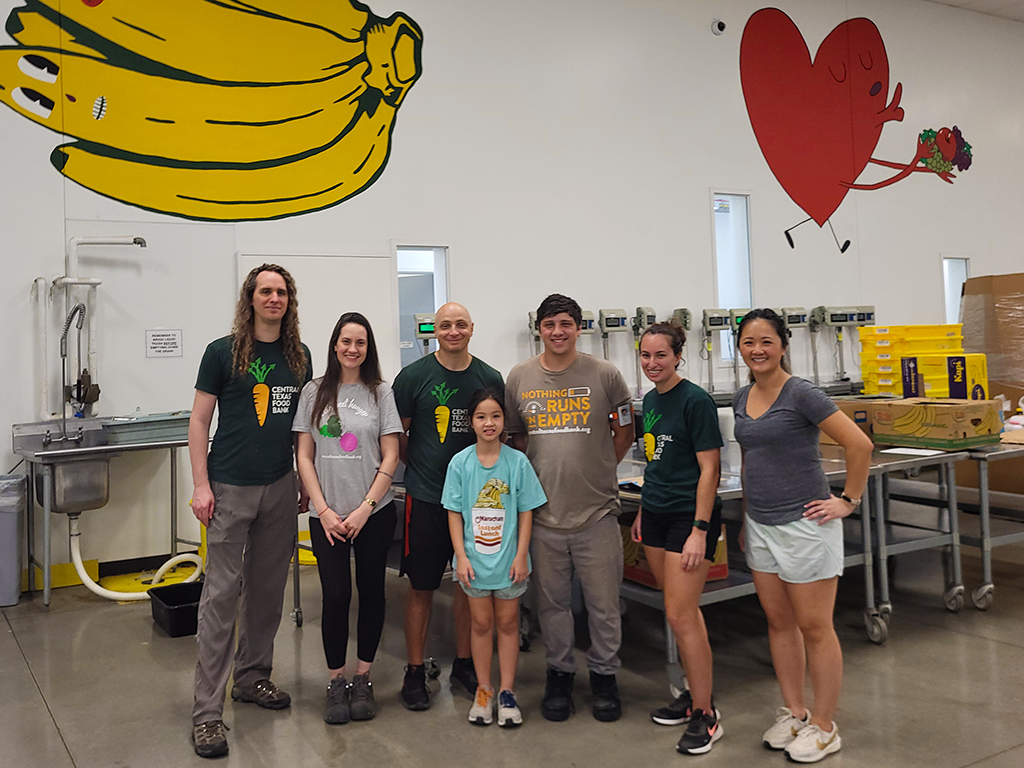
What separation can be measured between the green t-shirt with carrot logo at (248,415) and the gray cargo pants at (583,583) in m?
0.92

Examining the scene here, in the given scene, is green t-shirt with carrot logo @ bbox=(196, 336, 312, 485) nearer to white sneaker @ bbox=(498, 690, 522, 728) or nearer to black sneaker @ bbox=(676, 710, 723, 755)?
white sneaker @ bbox=(498, 690, 522, 728)

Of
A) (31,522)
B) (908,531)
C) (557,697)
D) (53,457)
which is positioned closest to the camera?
(557,697)

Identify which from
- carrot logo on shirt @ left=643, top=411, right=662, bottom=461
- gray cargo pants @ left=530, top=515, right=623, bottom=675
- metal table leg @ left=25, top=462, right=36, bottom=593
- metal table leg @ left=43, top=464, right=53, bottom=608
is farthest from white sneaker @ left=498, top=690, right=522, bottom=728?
metal table leg @ left=25, top=462, right=36, bottom=593

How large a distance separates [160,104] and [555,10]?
10.2 feet

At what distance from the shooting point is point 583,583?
9.02 feet

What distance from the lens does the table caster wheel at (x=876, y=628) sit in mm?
3370

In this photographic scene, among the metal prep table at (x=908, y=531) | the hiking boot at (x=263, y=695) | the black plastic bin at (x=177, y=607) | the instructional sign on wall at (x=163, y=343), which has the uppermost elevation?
the instructional sign on wall at (x=163, y=343)

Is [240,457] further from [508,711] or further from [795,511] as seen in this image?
[795,511]

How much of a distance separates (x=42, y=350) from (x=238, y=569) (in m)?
2.89

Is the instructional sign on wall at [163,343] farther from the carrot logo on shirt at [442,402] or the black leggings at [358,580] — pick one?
the carrot logo on shirt at [442,402]

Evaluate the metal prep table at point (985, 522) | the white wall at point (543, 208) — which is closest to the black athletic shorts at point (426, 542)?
the metal prep table at point (985, 522)

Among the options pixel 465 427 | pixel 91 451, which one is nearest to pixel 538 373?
pixel 465 427

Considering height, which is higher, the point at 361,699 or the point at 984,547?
the point at 984,547

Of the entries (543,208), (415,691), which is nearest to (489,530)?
(415,691)
